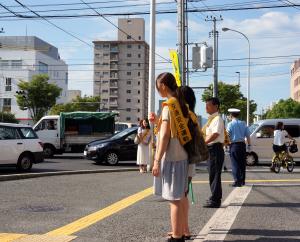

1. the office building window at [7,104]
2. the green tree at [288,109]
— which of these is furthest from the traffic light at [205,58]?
the office building window at [7,104]

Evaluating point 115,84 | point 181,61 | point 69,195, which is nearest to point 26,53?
point 115,84

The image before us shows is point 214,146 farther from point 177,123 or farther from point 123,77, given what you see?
point 123,77

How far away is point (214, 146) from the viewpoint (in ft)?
27.9

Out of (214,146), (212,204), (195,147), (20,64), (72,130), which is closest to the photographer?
(195,147)

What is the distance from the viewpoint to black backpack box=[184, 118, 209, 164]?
5.59 metres

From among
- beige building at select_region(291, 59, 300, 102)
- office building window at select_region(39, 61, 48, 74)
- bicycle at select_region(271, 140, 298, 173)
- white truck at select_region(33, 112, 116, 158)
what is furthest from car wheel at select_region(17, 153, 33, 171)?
beige building at select_region(291, 59, 300, 102)

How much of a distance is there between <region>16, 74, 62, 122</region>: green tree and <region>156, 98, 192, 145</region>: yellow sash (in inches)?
2399

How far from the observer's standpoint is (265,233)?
6.38 meters

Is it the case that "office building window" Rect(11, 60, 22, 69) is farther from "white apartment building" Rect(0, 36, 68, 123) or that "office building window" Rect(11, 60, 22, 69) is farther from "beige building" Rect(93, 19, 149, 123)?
Result: "beige building" Rect(93, 19, 149, 123)

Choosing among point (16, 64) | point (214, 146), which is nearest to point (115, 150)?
point (214, 146)

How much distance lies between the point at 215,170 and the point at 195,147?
2.86 metres

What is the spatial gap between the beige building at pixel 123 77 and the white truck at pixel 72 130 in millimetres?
108123

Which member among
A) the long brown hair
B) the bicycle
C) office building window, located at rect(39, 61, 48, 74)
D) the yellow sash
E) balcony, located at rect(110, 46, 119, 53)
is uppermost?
balcony, located at rect(110, 46, 119, 53)

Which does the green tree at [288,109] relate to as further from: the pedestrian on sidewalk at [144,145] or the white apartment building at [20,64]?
the pedestrian on sidewalk at [144,145]
